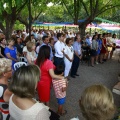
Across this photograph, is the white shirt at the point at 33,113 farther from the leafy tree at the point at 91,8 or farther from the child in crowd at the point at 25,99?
the leafy tree at the point at 91,8

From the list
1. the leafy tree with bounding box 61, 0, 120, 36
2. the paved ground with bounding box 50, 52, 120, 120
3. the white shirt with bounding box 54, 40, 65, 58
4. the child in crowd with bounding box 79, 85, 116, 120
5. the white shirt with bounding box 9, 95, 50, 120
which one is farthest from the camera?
the leafy tree with bounding box 61, 0, 120, 36

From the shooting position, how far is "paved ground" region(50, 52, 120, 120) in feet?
16.8

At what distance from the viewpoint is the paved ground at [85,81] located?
Result: 512cm

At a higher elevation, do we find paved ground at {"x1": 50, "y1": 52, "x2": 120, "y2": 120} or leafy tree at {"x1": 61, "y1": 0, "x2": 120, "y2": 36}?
leafy tree at {"x1": 61, "y1": 0, "x2": 120, "y2": 36}

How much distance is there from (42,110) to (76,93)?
13.9ft

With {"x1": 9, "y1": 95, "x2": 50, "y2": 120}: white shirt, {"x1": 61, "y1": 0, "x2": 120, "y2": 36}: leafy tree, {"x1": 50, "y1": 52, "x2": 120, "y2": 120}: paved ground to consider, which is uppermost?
{"x1": 61, "y1": 0, "x2": 120, "y2": 36}: leafy tree

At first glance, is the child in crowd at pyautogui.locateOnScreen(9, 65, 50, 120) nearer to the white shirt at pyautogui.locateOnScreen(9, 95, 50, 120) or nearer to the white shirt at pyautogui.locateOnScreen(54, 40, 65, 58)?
the white shirt at pyautogui.locateOnScreen(9, 95, 50, 120)

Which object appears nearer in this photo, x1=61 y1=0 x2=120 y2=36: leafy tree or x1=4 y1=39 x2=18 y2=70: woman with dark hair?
x1=4 y1=39 x2=18 y2=70: woman with dark hair

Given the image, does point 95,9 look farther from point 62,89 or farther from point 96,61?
point 62,89

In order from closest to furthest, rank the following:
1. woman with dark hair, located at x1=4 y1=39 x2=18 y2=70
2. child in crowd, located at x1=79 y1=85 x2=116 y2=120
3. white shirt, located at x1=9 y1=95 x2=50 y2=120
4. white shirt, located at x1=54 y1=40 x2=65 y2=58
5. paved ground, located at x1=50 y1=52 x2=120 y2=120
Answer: child in crowd, located at x1=79 y1=85 x2=116 y2=120
white shirt, located at x1=9 y1=95 x2=50 y2=120
paved ground, located at x1=50 y1=52 x2=120 y2=120
woman with dark hair, located at x1=4 y1=39 x2=18 y2=70
white shirt, located at x1=54 y1=40 x2=65 y2=58

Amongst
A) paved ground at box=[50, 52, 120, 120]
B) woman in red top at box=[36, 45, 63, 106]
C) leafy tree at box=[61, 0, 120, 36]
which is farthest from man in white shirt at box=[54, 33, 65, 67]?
leafy tree at box=[61, 0, 120, 36]

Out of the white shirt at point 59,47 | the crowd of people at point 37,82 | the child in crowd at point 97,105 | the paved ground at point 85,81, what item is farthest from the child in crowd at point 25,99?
the white shirt at point 59,47

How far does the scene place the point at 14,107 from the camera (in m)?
2.13

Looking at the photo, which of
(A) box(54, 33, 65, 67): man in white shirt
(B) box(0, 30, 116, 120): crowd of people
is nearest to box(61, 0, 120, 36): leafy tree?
(B) box(0, 30, 116, 120): crowd of people
